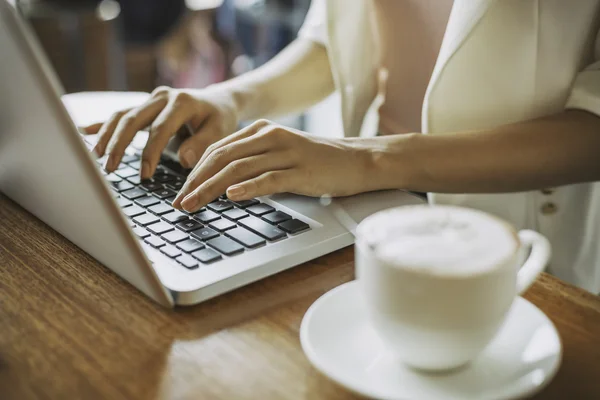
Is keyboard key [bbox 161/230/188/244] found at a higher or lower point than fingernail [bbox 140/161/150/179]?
higher

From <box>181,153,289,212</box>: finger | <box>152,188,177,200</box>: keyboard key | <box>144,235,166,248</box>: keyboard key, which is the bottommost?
<box>152,188,177,200</box>: keyboard key

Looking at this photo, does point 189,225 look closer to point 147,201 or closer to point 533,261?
point 147,201

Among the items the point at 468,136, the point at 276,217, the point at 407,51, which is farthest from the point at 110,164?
the point at 407,51

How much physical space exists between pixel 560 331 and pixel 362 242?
0.59ft

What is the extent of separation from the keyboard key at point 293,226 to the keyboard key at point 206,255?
74 mm

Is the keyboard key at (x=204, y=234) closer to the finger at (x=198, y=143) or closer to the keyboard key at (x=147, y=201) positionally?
the keyboard key at (x=147, y=201)

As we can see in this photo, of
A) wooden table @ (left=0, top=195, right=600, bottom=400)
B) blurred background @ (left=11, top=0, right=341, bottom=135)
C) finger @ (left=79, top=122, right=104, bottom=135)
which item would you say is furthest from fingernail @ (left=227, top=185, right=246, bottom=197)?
blurred background @ (left=11, top=0, right=341, bottom=135)

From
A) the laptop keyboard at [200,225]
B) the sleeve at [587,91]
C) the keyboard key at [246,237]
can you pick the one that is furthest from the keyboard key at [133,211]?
the sleeve at [587,91]

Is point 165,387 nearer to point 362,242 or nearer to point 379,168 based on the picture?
point 362,242

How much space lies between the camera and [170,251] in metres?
0.53

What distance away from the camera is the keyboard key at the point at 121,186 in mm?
691

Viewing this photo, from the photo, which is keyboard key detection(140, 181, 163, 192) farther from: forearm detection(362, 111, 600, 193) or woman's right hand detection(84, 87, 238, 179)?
forearm detection(362, 111, 600, 193)

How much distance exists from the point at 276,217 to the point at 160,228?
0.10 m

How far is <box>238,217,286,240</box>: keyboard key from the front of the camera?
56 cm
